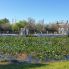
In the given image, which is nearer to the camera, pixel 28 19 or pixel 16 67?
pixel 16 67

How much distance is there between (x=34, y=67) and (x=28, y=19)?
3399 inches

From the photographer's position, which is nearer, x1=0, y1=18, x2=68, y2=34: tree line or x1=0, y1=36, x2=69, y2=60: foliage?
x1=0, y1=36, x2=69, y2=60: foliage

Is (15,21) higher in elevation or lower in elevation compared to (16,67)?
higher

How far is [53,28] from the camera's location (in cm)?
9112

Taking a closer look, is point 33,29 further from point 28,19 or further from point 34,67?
point 34,67

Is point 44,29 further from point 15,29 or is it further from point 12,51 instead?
point 12,51

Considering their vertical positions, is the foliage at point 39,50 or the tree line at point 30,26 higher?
the tree line at point 30,26

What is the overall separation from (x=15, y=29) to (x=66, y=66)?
7747 centimetres

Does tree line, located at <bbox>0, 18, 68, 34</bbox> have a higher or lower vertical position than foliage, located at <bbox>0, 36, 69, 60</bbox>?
higher

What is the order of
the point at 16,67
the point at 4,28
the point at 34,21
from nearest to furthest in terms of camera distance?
the point at 16,67 → the point at 4,28 → the point at 34,21

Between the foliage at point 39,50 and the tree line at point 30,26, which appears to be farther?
the tree line at point 30,26

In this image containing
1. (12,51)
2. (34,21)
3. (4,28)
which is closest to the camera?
(12,51)

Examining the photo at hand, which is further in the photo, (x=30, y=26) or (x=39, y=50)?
(x=30, y=26)

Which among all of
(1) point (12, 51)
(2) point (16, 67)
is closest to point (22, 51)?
(1) point (12, 51)
